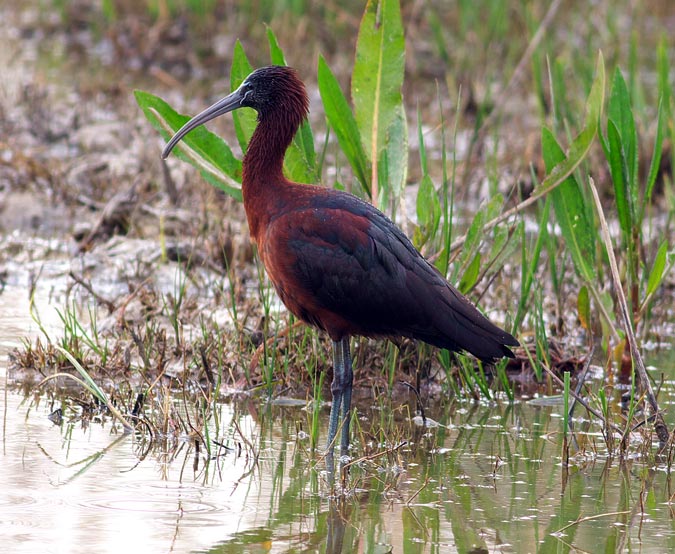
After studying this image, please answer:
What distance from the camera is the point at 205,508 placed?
3.93 m

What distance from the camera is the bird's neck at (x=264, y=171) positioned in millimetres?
5004

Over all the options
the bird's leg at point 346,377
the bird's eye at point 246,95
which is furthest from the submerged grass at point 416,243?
the bird's eye at point 246,95

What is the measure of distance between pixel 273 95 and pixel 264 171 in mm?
350

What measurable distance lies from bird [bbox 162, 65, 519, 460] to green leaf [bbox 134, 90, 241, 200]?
2.65ft

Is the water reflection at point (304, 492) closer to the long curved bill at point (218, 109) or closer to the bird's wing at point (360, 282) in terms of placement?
the bird's wing at point (360, 282)

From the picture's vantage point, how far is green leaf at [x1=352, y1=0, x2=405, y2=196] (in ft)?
19.4

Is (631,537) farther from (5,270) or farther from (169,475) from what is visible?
(5,270)

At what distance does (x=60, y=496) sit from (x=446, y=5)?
1136cm

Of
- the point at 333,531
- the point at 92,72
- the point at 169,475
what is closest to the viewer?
the point at 333,531

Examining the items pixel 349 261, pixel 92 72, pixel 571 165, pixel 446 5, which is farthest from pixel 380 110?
pixel 446 5

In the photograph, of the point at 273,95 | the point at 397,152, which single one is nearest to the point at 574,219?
the point at 397,152

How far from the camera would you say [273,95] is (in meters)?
5.20

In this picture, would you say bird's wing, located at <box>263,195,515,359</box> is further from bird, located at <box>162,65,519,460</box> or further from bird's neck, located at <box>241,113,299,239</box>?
bird's neck, located at <box>241,113,299,239</box>

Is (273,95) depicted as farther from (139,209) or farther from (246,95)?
(139,209)
